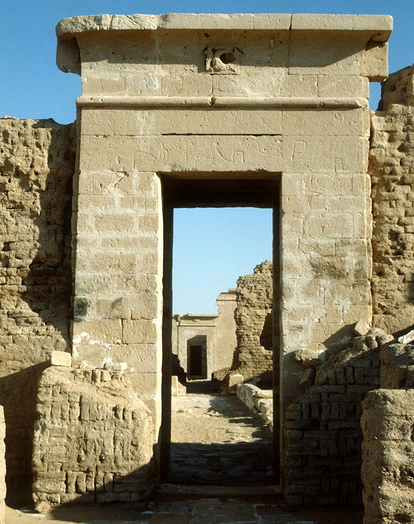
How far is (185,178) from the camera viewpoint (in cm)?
685

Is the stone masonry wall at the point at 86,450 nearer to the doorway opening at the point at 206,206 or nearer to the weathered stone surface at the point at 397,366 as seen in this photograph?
the doorway opening at the point at 206,206

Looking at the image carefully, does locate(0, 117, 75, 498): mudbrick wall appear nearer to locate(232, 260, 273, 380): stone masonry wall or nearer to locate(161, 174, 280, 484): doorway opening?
locate(161, 174, 280, 484): doorway opening

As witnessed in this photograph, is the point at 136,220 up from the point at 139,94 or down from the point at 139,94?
down

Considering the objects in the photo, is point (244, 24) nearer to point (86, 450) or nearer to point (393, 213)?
point (393, 213)

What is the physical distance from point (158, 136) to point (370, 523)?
13.8 feet

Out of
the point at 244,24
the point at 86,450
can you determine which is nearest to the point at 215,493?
the point at 86,450

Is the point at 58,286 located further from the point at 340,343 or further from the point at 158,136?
the point at 340,343

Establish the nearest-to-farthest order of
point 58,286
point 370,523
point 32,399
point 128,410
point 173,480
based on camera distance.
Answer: point 370,523 → point 128,410 → point 32,399 → point 58,286 → point 173,480

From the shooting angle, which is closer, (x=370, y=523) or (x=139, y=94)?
(x=370, y=523)

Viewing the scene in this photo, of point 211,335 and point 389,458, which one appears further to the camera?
point 211,335

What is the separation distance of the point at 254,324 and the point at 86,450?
12679mm

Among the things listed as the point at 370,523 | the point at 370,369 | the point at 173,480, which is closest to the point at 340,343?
the point at 370,369

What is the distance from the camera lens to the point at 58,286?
666 centimetres

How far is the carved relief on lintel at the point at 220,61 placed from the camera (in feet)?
21.9
